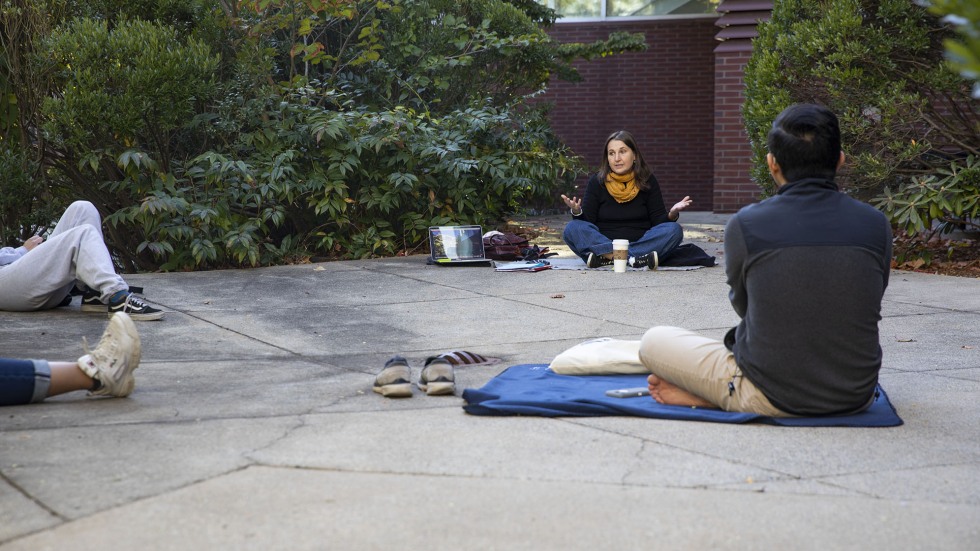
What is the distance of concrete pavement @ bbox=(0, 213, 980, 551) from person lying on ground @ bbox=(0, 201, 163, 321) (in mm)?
338

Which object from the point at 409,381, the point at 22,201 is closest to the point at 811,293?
the point at 409,381

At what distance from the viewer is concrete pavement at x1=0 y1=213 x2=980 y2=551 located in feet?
8.89

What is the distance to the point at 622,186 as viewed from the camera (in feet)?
29.5

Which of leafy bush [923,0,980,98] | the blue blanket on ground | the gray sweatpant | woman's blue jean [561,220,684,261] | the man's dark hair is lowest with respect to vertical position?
the blue blanket on ground

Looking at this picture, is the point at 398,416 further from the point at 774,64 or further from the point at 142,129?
the point at 774,64

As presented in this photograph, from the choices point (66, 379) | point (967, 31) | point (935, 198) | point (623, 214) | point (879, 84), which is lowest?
point (66, 379)

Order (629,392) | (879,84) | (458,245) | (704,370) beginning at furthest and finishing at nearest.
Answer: (458,245)
(879,84)
(629,392)
(704,370)

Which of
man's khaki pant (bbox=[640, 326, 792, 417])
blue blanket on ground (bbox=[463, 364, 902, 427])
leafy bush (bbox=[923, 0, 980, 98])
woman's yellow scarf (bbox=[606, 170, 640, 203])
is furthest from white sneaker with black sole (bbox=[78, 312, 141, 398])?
woman's yellow scarf (bbox=[606, 170, 640, 203])

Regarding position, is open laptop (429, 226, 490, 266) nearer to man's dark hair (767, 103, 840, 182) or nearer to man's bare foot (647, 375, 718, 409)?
man's bare foot (647, 375, 718, 409)

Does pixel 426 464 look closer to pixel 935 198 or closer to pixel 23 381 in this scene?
pixel 23 381

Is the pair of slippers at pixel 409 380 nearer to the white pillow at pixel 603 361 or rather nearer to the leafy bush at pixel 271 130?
the white pillow at pixel 603 361

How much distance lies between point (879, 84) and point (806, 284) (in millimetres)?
5417

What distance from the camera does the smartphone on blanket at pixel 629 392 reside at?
4.16 metres

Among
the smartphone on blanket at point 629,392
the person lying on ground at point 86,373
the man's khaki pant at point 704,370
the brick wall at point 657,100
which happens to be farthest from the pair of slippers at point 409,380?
the brick wall at point 657,100
